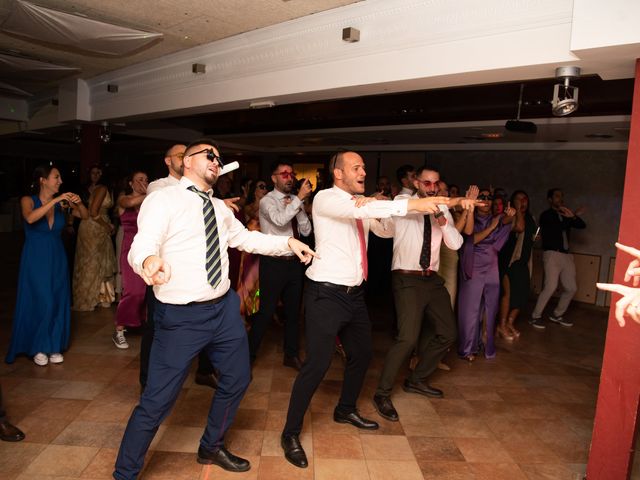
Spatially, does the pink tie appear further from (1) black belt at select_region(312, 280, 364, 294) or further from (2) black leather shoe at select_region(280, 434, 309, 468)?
(2) black leather shoe at select_region(280, 434, 309, 468)

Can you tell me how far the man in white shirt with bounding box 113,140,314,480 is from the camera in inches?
90.7

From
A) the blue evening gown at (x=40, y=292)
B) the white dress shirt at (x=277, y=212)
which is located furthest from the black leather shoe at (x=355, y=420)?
the blue evening gown at (x=40, y=292)

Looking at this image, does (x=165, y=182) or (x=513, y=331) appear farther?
(x=513, y=331)

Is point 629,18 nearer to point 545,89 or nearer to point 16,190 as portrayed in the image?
point 545,89

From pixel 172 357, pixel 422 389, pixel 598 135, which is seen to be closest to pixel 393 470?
pixel 422 389

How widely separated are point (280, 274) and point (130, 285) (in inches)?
53.1

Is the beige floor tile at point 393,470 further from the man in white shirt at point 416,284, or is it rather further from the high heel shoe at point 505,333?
the high heel shoe at point 505,333

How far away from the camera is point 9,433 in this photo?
285 centimetres

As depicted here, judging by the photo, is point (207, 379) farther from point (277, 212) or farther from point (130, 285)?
point (277, 212)

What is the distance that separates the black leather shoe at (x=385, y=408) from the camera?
3.35m

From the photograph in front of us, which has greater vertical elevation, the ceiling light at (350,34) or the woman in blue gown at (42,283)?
the ceiling light at (350,34)

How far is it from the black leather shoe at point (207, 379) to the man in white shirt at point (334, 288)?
3.39 ft

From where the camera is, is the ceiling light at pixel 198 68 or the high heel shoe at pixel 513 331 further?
the high heel shoe at pixel 513 331

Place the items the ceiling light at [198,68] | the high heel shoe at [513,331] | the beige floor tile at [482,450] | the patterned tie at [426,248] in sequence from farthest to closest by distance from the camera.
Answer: the high heel shoe at [513,331] → the ceiling light at [198,68] → the patterned tie at [426,248] → the beige floor tile at [482,450]
